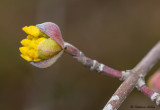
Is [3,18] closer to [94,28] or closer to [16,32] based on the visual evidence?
[16,32]

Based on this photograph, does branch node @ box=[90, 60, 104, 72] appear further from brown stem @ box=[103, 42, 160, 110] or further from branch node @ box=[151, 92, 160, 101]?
branch node @ box=[151, 92, 160, 101]

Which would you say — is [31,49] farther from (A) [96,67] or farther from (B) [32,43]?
(A) [96,67]

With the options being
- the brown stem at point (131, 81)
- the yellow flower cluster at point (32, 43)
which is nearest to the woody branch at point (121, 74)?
the brown stem at point (131, 81)

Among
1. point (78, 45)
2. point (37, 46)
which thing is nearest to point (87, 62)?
point (37, 46)

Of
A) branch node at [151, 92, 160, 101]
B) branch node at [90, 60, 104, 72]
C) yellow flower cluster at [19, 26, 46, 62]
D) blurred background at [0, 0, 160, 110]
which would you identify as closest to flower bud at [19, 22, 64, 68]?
yellow flower cluster at [19, 26, 46, 62]

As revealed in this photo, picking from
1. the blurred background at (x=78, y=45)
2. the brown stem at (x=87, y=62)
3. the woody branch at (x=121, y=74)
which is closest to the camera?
the woody branch at (x=121, y=74)

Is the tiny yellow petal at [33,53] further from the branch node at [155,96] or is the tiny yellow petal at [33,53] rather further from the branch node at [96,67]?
the branch node at [155,96]
